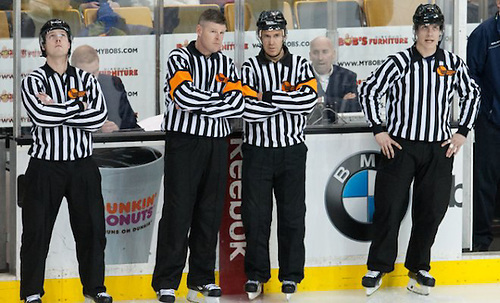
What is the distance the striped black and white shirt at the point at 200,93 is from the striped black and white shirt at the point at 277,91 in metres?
0.11

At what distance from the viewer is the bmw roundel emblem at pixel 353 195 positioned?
4.92 m

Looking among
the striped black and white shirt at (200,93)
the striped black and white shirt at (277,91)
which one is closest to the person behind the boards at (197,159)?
the striped black and white shirt at (200,93)

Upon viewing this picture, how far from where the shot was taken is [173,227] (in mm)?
4488

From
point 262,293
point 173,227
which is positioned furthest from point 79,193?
point 262,293

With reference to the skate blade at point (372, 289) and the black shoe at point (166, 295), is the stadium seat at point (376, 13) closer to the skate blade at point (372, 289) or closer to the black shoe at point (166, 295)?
the skate blade at point (372, 289)

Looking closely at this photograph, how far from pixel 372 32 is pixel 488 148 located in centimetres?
94

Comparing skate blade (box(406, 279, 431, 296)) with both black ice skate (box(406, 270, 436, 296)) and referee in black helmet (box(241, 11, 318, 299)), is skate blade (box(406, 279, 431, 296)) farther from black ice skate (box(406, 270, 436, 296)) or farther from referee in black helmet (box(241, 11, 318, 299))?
referee in black helmet (box(241, 11, 318, 299))

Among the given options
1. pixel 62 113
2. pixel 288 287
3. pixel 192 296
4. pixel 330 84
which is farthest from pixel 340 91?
pixel 62 113

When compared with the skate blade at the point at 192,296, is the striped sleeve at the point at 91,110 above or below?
above

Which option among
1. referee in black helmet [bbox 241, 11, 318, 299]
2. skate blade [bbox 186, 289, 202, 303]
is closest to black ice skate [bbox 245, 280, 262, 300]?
referee in black helmet [bbox 241, 11, 318, 299]

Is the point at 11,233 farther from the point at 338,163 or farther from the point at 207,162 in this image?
the point at 338,163

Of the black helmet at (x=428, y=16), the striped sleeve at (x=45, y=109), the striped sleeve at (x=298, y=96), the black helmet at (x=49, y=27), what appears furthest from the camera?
the black helmet at (x=428, y=16)

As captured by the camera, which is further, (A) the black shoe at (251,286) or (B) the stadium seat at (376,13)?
(B) the stadium seat at (376,13)

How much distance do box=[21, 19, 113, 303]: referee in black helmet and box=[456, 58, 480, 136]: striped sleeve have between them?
1689 mm
